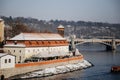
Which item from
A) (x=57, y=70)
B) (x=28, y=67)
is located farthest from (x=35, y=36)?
(x=28, y=67)

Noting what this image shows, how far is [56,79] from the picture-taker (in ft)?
92.2

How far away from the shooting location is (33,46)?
32969 millimetres

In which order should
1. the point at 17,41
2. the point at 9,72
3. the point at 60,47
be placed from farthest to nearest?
the point at 60,47
the point at 17,41
the point at 9,72

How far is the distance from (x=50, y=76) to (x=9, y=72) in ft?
13.1

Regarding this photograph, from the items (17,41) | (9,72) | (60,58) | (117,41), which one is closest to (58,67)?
(60,58)

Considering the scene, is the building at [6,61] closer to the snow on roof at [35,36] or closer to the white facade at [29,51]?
the white facade at [29,51]

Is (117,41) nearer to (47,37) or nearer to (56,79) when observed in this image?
(47,37)

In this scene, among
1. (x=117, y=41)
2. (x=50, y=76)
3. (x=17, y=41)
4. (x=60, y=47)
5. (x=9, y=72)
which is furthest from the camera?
(x=117, y=41)

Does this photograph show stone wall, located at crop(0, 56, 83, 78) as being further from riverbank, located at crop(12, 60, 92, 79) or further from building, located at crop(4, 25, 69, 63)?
building, located at crop(4, 25, 69, 63)

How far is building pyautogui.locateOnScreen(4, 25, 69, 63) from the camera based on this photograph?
31484 millimetres

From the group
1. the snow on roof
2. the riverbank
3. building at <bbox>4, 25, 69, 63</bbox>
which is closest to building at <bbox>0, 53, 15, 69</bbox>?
the riverbank

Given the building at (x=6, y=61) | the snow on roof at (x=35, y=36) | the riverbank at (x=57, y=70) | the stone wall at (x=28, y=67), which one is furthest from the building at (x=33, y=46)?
the building at (x=6, y=61)

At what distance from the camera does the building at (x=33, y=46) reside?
103 ft

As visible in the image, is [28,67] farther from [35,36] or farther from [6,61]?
[35,36]
